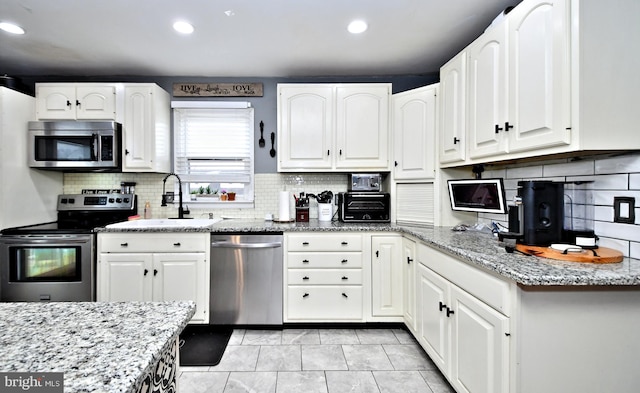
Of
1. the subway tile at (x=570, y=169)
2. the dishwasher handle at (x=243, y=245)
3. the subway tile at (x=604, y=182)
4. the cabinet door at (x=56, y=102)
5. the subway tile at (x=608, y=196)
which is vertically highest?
the cabinet door at (x=56, y=102)

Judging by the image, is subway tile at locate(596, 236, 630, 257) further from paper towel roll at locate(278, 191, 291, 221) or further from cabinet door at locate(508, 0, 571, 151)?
paper towel roll at locate(278, 191, 291, 221)

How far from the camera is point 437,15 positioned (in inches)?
83.8

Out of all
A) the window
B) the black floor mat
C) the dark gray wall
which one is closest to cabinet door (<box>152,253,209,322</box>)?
the black floor mat

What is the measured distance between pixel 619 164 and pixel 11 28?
4019 mm

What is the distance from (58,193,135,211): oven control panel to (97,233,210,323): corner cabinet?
0.60 metres

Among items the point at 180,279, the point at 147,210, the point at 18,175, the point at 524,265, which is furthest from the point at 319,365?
the point at 18,175

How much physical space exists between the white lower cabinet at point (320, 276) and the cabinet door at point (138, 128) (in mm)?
1604

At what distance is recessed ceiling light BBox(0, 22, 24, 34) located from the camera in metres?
2.23

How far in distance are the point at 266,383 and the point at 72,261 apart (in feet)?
6.27

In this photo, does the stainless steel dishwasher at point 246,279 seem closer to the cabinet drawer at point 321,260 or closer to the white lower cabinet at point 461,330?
the cabinet drawer at point 321,260

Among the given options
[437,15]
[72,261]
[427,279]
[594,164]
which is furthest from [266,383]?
[437,15]

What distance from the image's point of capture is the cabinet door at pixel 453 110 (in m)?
2.18

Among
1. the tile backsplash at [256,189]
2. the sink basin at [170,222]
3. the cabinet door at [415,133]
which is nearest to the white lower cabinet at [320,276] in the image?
the tile backsplash at [256,189]

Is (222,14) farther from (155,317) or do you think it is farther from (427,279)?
(427,279)
